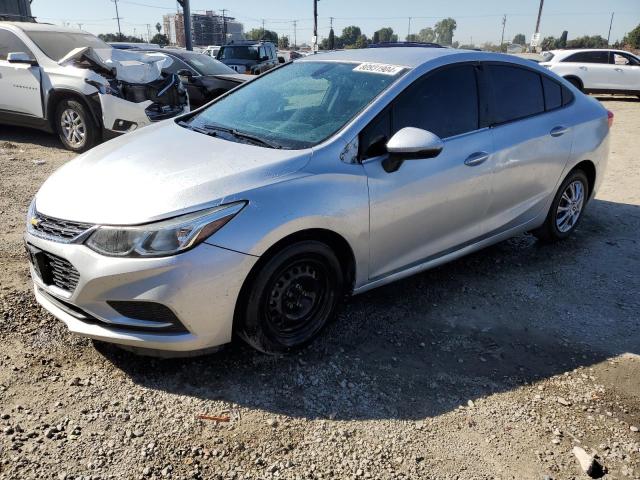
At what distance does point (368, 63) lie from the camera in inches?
142

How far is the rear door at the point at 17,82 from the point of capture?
25.4 feet

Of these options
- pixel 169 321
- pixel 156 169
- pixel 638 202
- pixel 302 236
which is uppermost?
pixel 156 169

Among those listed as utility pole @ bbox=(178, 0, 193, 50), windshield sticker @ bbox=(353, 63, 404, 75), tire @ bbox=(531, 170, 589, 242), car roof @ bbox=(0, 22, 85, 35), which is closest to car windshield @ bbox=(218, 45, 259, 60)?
utility pole @ bbox=(178, 0, 193, 50)

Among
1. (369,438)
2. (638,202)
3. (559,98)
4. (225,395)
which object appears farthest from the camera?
(638,202)

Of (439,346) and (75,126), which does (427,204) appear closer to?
(439,346)

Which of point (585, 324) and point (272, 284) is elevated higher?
point (272, 284)

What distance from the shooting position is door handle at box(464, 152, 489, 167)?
3.57 meters

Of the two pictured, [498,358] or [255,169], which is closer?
[255,169]

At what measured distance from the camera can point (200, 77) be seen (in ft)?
32.7

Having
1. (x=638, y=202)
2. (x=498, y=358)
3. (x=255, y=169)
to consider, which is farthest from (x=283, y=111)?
(x=638, y=202)

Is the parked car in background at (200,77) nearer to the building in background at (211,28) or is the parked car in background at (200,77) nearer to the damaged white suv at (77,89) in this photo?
the damaged white suv at (77,89)

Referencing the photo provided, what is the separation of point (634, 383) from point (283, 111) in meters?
2.71

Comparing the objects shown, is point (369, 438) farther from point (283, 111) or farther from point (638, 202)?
point (638, 202)

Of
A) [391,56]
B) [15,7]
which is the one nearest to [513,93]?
[391,56]
